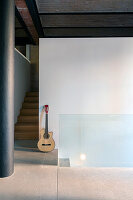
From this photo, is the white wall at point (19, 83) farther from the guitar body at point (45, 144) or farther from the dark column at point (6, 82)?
the dark column at point (6, 82)

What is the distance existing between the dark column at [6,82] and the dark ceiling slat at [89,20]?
1958mm

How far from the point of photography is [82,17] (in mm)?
4316

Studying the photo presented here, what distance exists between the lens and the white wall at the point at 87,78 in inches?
150

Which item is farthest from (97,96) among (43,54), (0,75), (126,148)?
(0,75)

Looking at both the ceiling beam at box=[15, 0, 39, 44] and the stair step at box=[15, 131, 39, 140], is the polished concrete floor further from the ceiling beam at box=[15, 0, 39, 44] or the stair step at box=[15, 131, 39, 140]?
the ceiling beam at box=[15, 0, 39, 44]

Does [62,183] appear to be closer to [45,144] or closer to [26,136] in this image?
[45,144]

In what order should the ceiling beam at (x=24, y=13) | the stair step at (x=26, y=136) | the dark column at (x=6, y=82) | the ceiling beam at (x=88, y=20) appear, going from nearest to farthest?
the dark column at (x=6, y=82), the ceiling beam at (x=24, y=13), the ceiling beam at (x=88, y=20), the stair step at (x=26, y=136)

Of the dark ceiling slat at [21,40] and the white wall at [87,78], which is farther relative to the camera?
the dark ceiling slat at [21,40]

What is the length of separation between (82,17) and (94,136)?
108 inches

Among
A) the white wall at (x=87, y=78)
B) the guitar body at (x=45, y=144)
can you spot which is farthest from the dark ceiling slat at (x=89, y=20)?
the guitar body at (x=45, y=144)

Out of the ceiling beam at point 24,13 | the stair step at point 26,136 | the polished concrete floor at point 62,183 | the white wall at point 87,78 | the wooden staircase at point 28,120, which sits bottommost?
the polished concrete floor at point 62,183

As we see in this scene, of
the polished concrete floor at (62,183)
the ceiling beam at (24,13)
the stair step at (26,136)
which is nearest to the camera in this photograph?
the polished concrete floor at (62,183)

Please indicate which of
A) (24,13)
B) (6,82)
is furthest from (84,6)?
(6,82)

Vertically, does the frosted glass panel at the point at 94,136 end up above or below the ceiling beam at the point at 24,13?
below
